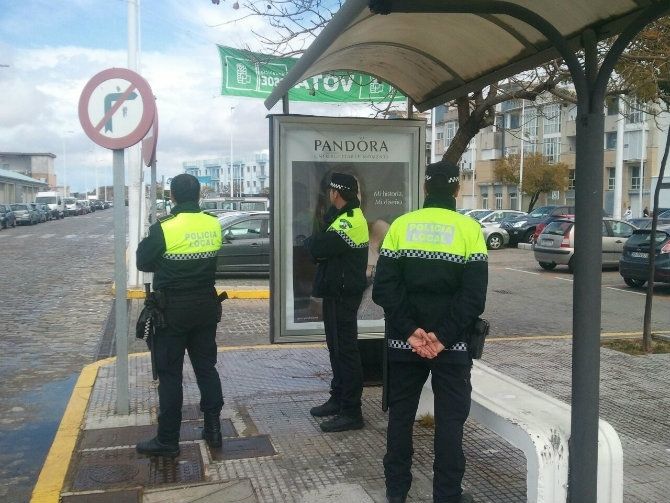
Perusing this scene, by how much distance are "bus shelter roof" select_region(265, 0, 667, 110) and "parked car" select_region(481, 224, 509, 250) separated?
22.9 metres

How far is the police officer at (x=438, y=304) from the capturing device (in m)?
3.80

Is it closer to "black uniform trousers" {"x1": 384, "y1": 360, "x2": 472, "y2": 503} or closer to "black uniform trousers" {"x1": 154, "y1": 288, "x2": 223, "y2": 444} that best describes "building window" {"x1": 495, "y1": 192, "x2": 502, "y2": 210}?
"black uniform trousers" {"x1": 154, "y1": 288, "x2": 223, "y2": 444}

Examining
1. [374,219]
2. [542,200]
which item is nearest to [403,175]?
[374,219]

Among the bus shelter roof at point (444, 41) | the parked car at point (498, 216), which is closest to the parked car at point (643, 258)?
the bus shelter roof at point (444, 41)

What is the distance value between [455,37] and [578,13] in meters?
1.23

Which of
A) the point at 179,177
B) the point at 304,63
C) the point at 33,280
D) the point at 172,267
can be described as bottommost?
the point at 33,280

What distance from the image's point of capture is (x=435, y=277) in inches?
150

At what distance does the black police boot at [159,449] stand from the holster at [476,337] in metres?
2.32

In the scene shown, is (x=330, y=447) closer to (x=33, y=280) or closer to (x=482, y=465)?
(x=482, y=465)

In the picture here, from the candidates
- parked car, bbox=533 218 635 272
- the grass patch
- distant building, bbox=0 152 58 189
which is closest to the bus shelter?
the grass patch

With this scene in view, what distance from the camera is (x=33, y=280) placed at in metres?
16.8

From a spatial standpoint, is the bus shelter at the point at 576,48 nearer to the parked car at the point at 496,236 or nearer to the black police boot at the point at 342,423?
the black police boot at the point at 342,423

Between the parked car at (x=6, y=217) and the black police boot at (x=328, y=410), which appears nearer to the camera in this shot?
the black police boot at (x=328, y=410)

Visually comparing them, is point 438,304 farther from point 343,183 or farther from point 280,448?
point 280,448
